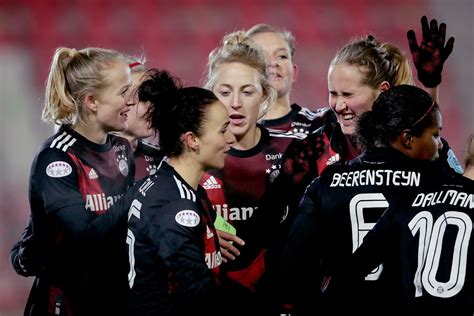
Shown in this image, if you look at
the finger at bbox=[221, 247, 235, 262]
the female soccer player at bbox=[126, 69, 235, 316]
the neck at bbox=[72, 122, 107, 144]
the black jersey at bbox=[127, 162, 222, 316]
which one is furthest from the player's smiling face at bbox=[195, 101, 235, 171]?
the neck at bbox=[72, 122, 107, 144]

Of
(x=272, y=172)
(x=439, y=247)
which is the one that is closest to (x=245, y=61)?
(x=272, y=172)

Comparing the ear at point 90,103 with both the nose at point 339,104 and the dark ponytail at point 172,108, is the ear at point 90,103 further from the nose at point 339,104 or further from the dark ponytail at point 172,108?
the nose at point 339,104

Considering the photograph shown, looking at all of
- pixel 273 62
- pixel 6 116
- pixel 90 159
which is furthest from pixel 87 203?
pixel 6 116

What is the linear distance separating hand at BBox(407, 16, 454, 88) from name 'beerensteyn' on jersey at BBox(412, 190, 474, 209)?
2.77ft

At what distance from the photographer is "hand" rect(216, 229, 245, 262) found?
3.67m

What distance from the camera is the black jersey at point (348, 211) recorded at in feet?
10.8

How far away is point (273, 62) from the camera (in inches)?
198

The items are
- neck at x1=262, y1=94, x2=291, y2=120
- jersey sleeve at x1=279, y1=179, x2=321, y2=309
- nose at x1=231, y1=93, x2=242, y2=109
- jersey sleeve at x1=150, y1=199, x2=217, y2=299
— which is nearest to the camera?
jersey sleeve at x1=150, y1=199, x2=217, y2=299

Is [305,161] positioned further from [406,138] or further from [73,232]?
[73,232]

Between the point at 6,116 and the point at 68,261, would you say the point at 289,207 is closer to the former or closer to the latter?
the point at 68,261

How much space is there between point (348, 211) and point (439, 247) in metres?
0.38

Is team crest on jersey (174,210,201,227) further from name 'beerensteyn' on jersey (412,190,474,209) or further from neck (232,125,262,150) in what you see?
neck (232,125,262,150)

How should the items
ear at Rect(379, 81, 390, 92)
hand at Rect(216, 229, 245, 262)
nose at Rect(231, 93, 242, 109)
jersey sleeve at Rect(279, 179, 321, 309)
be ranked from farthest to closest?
Answer: nose at Rect(231, 93, 242, 109) < ear at Rect(379, 81, 390, 92) < hand at Rect(216, 229, 245, 262) < jersey sleeve at Rect(279, 179, 321, 309)

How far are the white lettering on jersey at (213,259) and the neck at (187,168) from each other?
0.24 m
